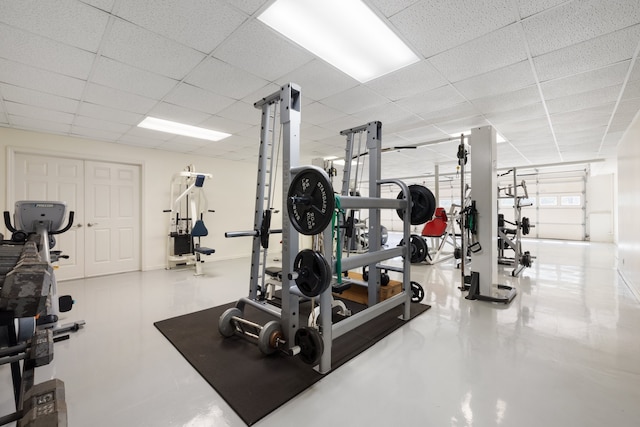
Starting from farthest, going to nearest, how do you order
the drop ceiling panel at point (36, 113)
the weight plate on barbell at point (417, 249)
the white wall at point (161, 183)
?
the white wall at point (161, 183)
the drop ceiling panel at point (36, 113)
the weight plate on barbell at point (417, 249)

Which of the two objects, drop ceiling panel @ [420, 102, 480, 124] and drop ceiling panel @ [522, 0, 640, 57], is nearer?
drop ceiling panel @ [522, 0, 640, 57]

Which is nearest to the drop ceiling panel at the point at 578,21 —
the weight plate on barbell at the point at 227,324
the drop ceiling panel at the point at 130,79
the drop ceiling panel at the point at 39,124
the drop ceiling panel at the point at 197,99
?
the drop ceiling panel at the point at 197,99

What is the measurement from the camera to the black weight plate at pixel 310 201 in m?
1.94

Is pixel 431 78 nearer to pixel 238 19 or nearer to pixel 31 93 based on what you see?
pixel 238 19

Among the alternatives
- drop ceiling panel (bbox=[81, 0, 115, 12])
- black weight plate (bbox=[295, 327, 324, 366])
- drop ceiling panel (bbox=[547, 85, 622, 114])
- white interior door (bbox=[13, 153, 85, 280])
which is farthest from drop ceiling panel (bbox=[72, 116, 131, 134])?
drop ceiling panel (bbox=[547, 85, 622, 114])

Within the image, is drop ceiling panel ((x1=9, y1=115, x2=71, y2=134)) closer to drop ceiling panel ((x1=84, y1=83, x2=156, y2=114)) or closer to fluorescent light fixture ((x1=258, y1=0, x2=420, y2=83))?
drop ceiling panel ((x1=84, y1=83, x2=156, y2=114))

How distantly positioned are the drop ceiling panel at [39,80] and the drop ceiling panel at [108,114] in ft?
1.20

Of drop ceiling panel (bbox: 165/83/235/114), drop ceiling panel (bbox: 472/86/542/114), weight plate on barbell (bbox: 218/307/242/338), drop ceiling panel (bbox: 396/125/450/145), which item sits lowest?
weight plate on barbell (bbox: 218/307/242/338)

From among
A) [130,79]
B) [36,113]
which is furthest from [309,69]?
[36,113]

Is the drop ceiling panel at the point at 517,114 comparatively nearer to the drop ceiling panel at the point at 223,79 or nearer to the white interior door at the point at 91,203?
the drop ceiling panel at the point at 223,79

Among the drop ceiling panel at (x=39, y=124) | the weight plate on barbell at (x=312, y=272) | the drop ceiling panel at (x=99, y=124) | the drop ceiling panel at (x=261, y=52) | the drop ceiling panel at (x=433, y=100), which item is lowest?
the weight plate on barbell at (x=312, y=272)

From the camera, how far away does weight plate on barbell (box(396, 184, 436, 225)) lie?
10.2ft

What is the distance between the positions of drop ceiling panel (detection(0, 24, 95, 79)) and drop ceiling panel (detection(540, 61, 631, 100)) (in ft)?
15.4

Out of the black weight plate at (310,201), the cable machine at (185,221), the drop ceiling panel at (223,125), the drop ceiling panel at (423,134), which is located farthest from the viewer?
the cable machine at (185,221)
